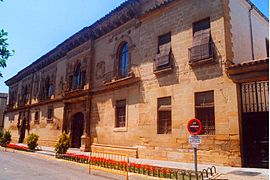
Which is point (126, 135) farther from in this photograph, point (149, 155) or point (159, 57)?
point (159, 57)

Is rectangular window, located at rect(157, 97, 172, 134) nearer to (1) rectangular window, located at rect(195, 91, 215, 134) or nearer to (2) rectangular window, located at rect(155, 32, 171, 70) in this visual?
(1) rectangular window, located at rect(195, 91, 215, 134)

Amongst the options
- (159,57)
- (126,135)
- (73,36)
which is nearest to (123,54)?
(159,57)

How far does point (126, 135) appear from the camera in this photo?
1460 centimetres

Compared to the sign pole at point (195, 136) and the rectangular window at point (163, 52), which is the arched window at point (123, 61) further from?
the sign pole at point (195, 136)

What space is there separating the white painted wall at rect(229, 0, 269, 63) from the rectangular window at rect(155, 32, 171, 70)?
10.6ft

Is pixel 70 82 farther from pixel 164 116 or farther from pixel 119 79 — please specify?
pixel 164 116

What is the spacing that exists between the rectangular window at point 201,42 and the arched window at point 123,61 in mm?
5346

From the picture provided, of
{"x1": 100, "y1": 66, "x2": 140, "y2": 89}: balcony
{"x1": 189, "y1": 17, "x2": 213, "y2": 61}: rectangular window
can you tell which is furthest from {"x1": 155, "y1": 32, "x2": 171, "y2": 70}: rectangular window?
{"x1": 100, "y1": 66, "x2": 140, "y2": 89}: balcony

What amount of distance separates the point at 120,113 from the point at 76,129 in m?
6.20

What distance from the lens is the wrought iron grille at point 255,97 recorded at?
10.5 m

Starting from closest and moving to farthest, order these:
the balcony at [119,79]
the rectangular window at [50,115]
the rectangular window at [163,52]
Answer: the rectangular window at [163,52]
the balcony at [119,79]
the rectangular window at [50,115]

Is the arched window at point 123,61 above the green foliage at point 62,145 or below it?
above

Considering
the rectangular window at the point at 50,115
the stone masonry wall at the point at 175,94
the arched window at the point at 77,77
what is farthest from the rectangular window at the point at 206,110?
the rectangular window at the point at 50,115

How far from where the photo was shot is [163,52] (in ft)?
43.0
